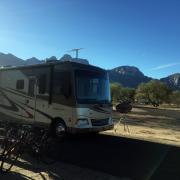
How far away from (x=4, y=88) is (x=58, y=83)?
466 cm

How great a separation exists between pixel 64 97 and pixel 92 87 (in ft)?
4.11

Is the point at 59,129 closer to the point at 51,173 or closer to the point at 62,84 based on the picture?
the point at 62,84

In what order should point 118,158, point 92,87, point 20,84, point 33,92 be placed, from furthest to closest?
point 20,84
point 33,92
point 92,87
point 118,158

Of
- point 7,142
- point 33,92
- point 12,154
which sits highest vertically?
point 33,92

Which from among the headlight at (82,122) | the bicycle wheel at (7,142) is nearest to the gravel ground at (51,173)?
the bicycle wheel at (7,142)

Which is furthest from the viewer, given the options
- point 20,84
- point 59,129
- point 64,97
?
point 20,84

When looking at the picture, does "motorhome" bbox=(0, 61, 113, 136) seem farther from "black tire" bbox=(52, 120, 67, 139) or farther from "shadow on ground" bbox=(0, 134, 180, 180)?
"shadow on ground" bbox=(0, 134, 180, 180)

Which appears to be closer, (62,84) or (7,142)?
(7,142)

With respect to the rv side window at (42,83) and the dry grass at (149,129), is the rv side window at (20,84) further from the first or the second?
the dry grass at (149,129)

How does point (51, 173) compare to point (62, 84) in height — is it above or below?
below

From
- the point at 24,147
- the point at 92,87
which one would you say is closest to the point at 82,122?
the point at 92,87

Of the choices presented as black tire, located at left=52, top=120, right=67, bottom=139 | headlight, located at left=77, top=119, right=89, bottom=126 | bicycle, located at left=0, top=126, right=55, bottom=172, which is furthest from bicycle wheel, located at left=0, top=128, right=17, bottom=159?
black tire, located at left=52, top=120, right=67, bottom=139

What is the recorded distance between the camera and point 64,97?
14656mm

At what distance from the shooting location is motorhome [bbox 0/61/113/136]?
1441 cm
